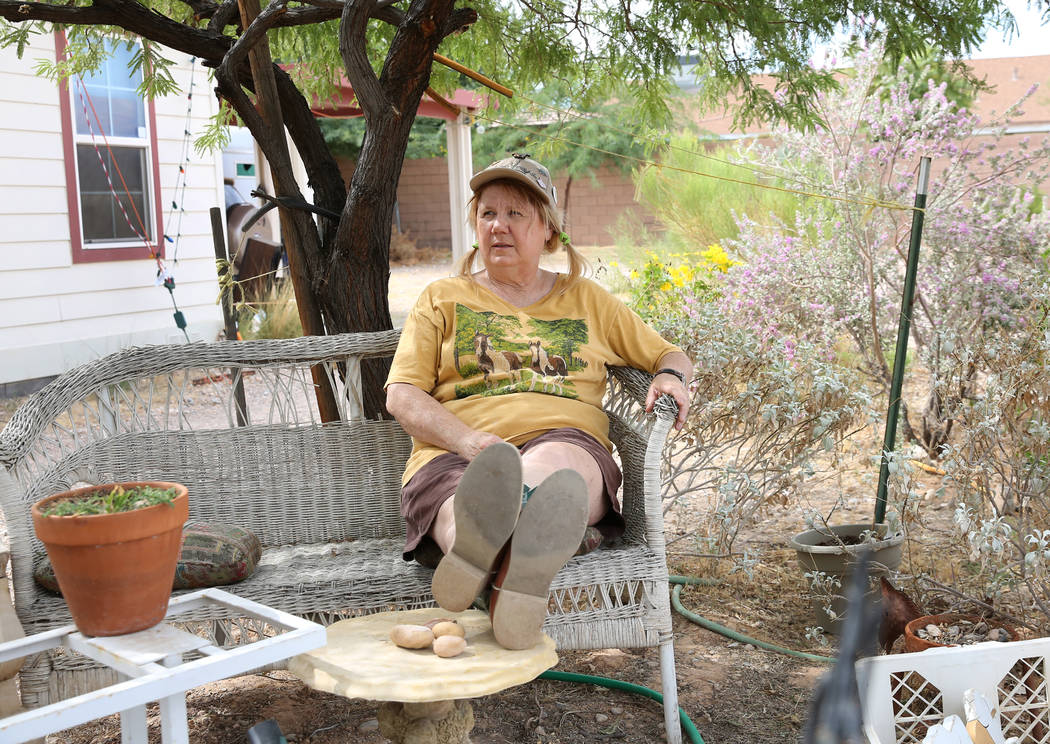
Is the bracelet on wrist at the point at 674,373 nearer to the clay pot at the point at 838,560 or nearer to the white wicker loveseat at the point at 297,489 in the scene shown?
the white wicker loveseat at the point at 297,489

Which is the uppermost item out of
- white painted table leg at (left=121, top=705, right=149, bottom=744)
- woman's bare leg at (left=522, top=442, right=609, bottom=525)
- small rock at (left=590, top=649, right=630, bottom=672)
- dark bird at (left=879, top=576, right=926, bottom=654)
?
woman's bare leg at (left=522, top=442, right=609, bottom=525)

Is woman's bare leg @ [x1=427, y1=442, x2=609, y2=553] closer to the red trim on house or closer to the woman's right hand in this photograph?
the woman's right hand

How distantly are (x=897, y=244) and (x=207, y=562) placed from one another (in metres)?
3.81

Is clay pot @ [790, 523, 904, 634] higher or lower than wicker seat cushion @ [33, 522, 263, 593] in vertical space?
lower

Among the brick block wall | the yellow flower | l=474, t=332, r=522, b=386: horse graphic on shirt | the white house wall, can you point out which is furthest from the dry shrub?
l=474, t=332, r=522, b=386: horse graphic on shirt

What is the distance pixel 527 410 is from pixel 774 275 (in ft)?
10.9

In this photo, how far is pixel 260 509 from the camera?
2646mm

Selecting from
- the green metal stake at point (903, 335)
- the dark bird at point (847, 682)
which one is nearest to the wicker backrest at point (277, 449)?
the green metal stake at point (903, 335)

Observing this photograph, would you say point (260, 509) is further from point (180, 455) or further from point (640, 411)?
point (640, 411)

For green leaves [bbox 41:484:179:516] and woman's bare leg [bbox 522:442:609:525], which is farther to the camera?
woman's bare leg [bbox 522:442:609:525]

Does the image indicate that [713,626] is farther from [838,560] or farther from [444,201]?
[444,201]

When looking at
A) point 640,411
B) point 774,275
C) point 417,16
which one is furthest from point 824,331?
point 417,16

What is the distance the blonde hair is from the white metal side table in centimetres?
124

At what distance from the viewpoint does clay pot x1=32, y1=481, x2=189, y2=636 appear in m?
1.48
